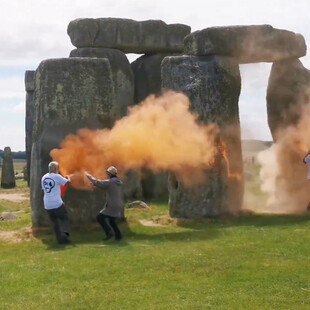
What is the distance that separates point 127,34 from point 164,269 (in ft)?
55.6

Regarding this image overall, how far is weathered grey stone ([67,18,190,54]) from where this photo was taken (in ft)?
87.5

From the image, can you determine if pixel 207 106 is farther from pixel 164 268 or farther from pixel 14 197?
pixel 14 197

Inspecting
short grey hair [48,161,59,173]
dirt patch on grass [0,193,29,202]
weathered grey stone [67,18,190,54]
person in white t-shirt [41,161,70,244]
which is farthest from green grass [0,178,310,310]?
dirt patch on grass [0,193,29,202]

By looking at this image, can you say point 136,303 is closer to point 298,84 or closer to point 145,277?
point 145,277

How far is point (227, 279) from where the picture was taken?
1061cm

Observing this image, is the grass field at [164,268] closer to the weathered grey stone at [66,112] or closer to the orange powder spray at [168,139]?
the weathered grey stone at [66,112]

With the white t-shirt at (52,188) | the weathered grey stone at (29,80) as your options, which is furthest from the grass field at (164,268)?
the weathered grey stone at (29,80)

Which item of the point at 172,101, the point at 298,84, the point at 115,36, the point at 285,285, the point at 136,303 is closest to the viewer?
the point at 136,303

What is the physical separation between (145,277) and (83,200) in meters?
5.84

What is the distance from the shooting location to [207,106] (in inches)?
711

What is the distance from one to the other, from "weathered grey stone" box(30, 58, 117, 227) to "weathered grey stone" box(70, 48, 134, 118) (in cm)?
960

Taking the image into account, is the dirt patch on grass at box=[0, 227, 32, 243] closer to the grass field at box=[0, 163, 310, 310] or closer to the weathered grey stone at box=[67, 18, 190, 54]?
the grass field at box=[0, 163, 310, 310]

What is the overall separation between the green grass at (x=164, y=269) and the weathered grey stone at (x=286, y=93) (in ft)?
17.0

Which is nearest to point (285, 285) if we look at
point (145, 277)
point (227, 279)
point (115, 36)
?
point (227, 279)
